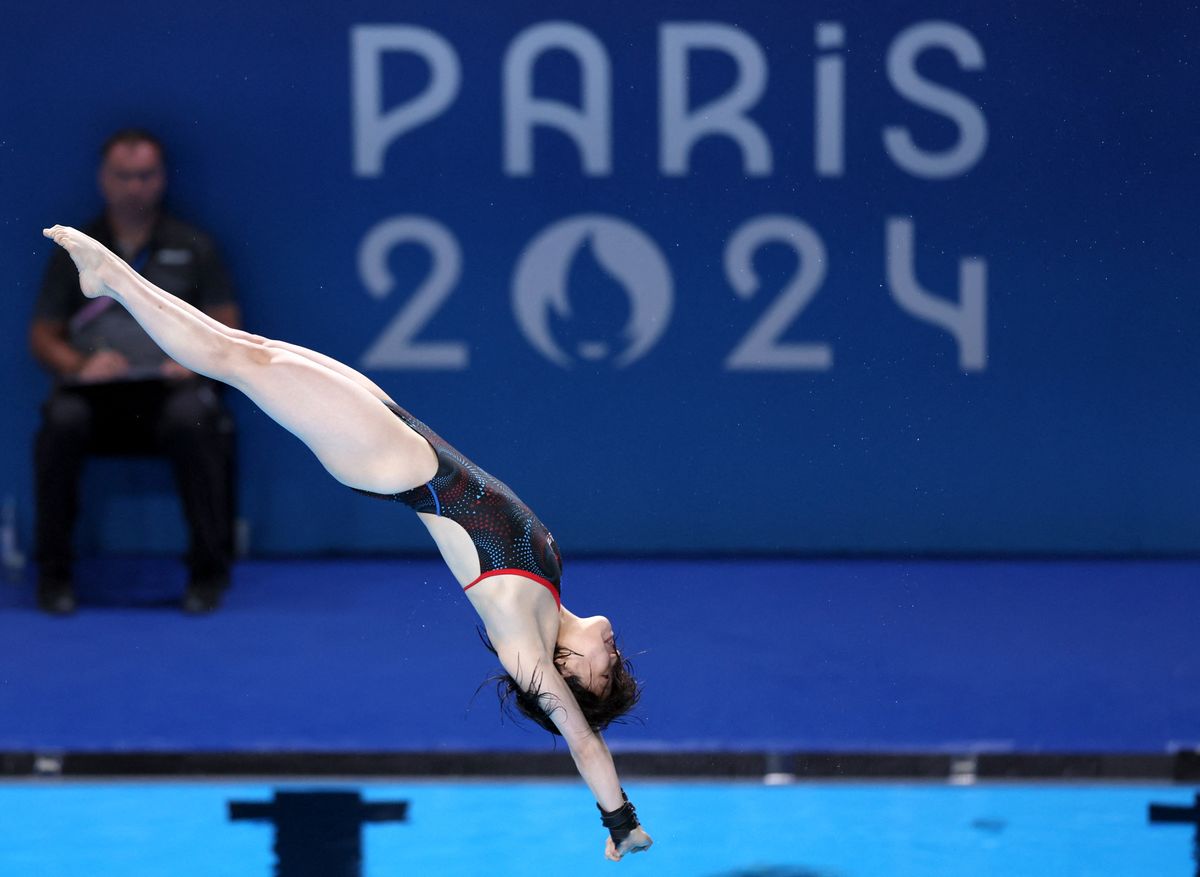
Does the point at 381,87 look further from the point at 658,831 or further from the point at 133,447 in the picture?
the point at 658,831

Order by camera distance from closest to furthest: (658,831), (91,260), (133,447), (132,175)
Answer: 1. (91,260)
2. (658,831)
3. (133,447)
4. (132,175)

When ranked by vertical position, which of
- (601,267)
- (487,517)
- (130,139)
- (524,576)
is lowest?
(524,576)

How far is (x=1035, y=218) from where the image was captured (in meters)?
7.99

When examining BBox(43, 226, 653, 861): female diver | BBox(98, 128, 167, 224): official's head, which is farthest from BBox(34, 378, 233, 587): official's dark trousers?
BBox(43, 226, 653, 861): female diver

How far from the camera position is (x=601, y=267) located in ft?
26.3

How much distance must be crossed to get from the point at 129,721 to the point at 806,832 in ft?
7.24

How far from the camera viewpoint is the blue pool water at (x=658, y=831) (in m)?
5.14

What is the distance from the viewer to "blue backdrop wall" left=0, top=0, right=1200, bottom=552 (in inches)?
310

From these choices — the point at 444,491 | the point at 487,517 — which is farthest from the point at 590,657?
the point at 444,491

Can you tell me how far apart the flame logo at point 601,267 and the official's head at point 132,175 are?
1610 mm

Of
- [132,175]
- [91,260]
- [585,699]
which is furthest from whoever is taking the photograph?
[132,175]

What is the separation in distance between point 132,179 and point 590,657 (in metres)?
3.81

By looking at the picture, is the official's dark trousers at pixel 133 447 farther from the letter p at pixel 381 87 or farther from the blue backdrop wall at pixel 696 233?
the letter p at pixel 381 87

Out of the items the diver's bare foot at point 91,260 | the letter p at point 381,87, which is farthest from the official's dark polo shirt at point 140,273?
the diver's bare foot at point 91,260
